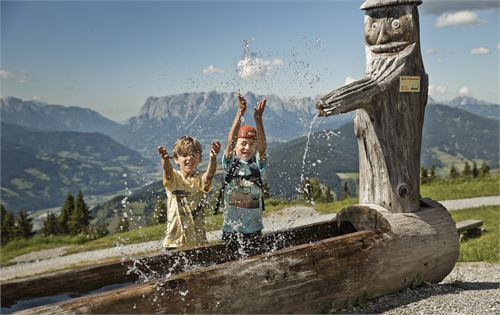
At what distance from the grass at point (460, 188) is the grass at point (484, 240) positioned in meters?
3.57

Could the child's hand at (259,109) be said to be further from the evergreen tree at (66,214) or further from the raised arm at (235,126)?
the evergreen tree at (66,214)

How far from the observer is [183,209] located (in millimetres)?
5379

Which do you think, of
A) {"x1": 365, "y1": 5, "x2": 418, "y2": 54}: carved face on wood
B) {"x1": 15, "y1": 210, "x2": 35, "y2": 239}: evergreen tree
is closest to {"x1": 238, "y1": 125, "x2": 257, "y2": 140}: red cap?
{"x1": 365, "y1": 5, "x2": 418, "y2": 54}: carved face on wood

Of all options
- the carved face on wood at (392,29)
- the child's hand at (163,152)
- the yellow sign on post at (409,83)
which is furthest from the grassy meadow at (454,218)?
the child's hand at (163,152)

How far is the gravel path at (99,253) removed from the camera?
12414mm

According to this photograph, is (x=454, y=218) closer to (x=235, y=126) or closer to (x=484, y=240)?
(x=484, y=240)

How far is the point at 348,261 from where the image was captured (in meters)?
4.99

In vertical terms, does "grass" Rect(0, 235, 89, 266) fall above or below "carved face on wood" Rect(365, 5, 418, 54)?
below

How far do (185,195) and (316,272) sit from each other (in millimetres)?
1656

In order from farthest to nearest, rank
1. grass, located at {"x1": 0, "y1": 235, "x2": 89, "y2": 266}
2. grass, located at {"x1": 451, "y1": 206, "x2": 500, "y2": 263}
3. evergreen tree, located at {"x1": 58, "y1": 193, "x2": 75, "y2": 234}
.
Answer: evergreen tree, located at {"x1": 58, "y1": 193, "x2": 75, "y2": 234}
grass, located at {"x1": 0, "y1": 235, "x2": 89, "y2": 266}
grass, located at {"x1": 451, "y1": 206, "x2": 500, "y2": 263}

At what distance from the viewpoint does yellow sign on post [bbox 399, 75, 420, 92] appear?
581cm

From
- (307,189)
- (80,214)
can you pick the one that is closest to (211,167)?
(307,189)

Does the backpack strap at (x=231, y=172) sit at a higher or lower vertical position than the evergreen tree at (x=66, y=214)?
higher

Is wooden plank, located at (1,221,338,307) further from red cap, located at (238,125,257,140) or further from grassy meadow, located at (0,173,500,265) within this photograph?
grassy meadow, located at (0,173,500,265)
